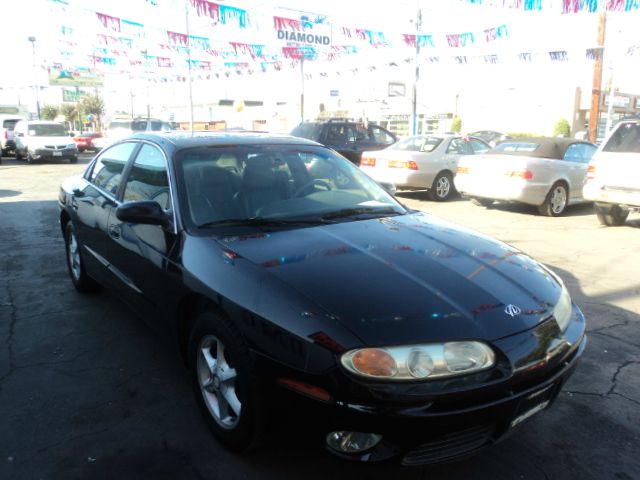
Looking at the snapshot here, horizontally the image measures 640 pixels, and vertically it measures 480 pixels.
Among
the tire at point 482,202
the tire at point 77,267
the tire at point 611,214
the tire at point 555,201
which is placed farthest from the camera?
the tire at point 482,202

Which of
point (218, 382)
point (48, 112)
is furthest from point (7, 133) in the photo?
point (48, 112)

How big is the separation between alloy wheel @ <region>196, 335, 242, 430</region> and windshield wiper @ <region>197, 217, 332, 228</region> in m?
0.67

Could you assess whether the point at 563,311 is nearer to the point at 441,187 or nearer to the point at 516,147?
the point at 516,147

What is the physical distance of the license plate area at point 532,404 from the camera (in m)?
2.21

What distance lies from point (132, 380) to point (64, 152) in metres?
20.6

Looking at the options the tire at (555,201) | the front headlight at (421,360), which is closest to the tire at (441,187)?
the tire at (555,201)

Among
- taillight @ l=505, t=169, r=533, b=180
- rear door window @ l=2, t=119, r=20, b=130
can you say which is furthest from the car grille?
rear door window @ l=2, t=119, r=20, b=130

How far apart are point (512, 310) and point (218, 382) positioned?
139 cm

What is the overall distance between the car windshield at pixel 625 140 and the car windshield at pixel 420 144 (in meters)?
3.83

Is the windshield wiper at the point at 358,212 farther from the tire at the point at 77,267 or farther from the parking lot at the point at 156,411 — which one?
the tire at the point at 77,267

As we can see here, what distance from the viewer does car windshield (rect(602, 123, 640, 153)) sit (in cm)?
784

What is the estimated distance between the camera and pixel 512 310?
91.0 inches

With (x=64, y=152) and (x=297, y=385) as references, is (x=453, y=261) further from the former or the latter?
(x=64, y=152)

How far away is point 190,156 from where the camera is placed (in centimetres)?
337
